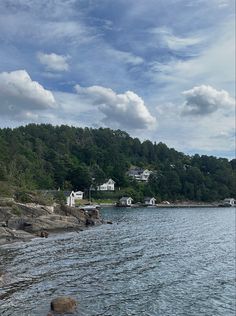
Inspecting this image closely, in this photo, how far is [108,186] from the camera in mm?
173125

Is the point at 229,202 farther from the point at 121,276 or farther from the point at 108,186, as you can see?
the point at 121,276

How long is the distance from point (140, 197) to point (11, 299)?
141940mm

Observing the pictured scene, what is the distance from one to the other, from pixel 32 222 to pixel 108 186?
11194cm

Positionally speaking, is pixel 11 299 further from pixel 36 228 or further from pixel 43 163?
pixel 43 163

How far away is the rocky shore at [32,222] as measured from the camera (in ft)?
171

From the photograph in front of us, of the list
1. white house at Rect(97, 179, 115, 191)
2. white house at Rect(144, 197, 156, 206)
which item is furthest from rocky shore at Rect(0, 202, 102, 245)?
white house at Rect(97, 179, 115, 191)

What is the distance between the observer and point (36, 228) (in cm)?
6078

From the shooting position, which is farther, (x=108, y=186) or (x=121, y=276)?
(x=108, y=186)

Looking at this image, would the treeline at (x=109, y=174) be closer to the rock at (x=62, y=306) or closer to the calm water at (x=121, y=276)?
the calm water at (x=121, y=276)

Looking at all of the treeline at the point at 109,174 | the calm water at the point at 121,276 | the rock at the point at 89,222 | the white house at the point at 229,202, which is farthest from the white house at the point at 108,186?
the calm water at the point at 121,276

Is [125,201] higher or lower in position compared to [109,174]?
lower

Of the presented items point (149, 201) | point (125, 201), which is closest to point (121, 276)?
point (125, 201)

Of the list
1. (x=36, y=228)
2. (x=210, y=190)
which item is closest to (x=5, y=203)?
(x=36, y=228)

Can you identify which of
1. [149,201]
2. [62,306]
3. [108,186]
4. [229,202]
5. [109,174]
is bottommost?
[62,306]
